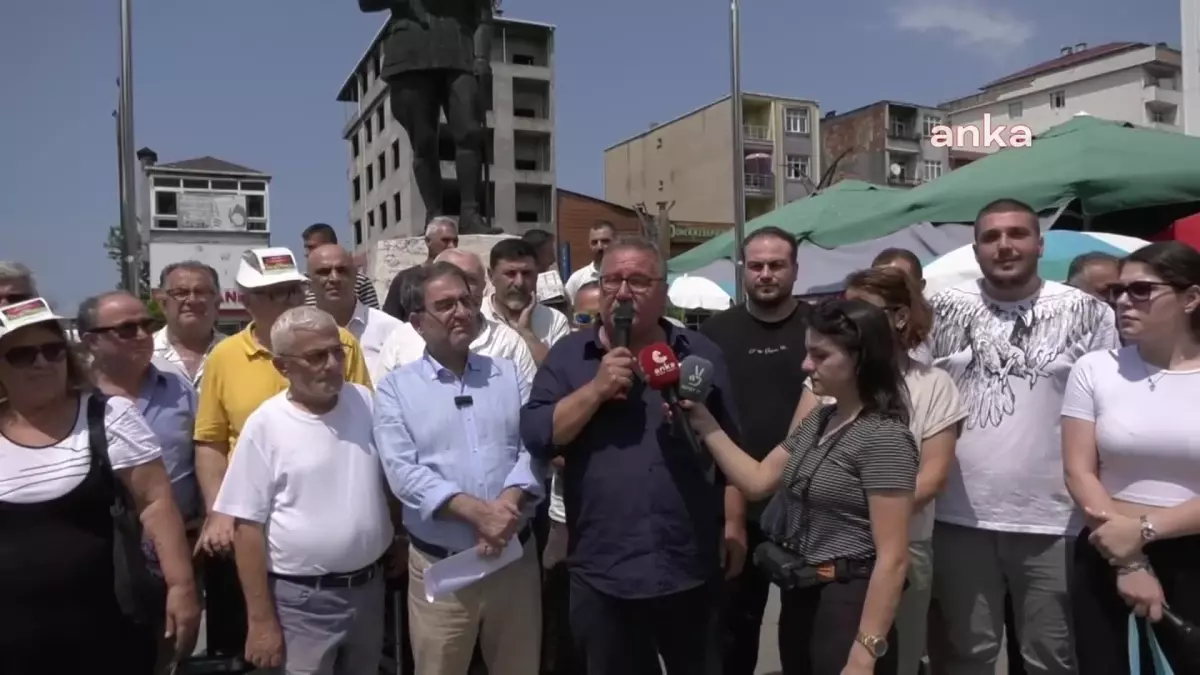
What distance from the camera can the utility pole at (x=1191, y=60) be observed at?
61.0 feet

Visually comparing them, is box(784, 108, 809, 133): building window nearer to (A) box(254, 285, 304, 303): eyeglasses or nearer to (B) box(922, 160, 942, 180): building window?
(B) box(922, 160, 942, 180): building window

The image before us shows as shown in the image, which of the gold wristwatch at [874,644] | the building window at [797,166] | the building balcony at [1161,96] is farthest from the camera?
the building window at [797,166]

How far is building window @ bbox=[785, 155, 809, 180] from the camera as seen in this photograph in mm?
52206

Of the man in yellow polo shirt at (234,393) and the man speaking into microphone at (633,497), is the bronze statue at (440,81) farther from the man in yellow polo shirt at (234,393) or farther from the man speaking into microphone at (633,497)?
the man speaking into microphone at (633,497)

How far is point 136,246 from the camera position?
7.21 metres

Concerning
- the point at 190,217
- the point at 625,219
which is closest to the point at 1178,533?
the point at 625,219

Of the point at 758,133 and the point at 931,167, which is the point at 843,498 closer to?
the point at 758,133

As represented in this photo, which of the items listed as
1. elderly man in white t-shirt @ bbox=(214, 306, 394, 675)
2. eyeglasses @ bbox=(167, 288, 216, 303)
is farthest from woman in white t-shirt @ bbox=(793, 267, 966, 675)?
eyeglasses @ bbox=(167, 288, 216, 303)

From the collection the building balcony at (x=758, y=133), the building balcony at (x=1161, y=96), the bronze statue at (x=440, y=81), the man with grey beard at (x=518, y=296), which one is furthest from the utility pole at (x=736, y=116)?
the building balcony at (x=1161, y=96)

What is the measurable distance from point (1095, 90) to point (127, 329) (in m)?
60.7

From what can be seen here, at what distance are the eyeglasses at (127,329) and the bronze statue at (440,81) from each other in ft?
12.5

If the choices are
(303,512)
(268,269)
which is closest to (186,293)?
(268,269)

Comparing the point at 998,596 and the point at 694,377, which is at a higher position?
the point at 694,377

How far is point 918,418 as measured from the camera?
295 centimetres
